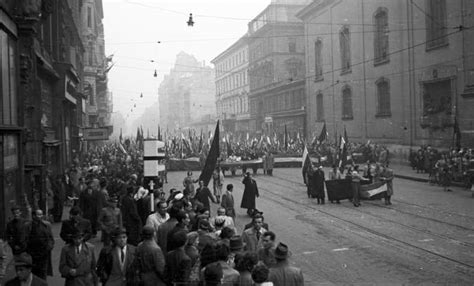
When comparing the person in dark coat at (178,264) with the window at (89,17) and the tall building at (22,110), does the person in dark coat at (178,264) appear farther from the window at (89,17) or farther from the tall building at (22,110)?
the window at (89,17)

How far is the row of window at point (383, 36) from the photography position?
29969mm

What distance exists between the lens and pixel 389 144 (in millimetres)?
36406

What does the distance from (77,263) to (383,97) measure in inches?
1357

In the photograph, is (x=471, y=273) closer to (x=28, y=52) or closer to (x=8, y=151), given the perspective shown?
(x=8, y=151)

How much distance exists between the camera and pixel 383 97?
3809 centimetres

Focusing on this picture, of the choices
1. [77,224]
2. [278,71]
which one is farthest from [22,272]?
[278,71]

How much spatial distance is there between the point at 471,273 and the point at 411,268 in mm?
1023

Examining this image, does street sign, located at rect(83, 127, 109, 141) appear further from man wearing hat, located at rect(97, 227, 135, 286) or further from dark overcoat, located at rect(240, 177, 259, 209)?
man wearing hat, located at rect(97, 227, 135, 286)

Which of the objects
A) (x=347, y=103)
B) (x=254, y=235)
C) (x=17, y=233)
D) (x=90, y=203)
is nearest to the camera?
(x=254, y=235)

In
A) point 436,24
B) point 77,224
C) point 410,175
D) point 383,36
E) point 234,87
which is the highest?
point 234,87

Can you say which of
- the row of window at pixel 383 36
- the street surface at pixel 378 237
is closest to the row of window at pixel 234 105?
the row of window at pixel 383 36

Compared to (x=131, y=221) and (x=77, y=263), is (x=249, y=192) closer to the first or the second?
(x=131, y=221)

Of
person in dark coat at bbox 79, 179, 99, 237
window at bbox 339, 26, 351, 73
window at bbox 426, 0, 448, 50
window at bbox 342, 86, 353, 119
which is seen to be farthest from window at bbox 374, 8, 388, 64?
person in dark coat at bbox 79, 179, 99, 237

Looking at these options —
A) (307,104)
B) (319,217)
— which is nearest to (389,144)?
(307,104)
